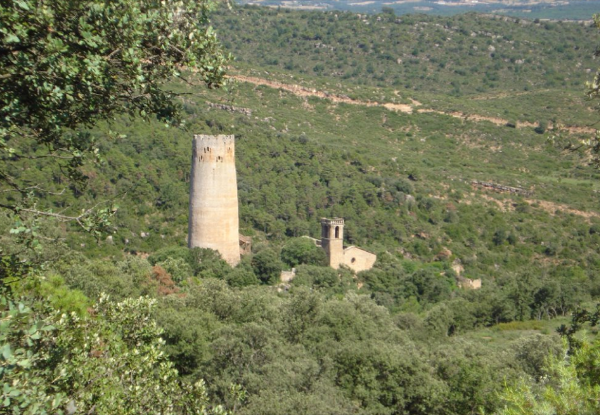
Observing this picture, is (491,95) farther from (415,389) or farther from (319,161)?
(415,389)

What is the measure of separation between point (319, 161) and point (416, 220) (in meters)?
7.44

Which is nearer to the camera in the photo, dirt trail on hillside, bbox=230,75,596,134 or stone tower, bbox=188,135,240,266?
stone tower, bbox=188,135,240,266

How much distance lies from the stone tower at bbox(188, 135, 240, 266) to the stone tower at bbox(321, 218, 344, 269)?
604 centimetres

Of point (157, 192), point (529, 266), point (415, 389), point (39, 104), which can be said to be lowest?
point (529, 266)

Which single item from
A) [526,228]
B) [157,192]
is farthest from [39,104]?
[526,228]

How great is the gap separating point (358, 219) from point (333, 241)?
8539 millimetres

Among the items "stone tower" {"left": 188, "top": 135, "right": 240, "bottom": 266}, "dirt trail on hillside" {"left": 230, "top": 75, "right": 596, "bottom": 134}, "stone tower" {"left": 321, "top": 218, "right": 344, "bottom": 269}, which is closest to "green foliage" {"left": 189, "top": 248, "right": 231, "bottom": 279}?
"stone tower" {"left": 188, "top": 135, "right": 240, "bottom": 266}

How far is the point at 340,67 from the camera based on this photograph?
81062mm

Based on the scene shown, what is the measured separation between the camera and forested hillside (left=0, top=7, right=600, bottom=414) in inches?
589

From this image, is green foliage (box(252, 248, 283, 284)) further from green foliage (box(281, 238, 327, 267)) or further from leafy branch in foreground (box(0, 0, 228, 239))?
leafy branch in foreground (box(0, 0, 228, 239))

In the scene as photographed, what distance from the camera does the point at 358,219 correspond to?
40938mm

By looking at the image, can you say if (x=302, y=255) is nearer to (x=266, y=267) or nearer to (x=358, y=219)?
(x=266, y=267)

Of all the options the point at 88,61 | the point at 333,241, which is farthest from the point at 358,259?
the point at 88,61

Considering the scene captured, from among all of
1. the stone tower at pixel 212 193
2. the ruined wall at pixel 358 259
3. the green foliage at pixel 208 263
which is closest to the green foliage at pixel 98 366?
the green foliage at pixel 208 263
